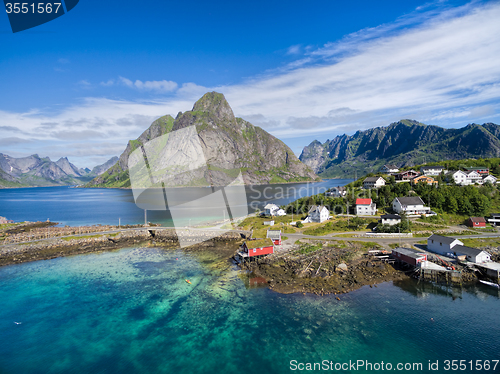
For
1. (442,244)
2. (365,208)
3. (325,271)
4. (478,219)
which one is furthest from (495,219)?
(325,271)

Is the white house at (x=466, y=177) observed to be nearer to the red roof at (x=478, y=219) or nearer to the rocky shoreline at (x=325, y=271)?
the red roof at (x=478, y=219)

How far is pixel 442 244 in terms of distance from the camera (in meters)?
42.8

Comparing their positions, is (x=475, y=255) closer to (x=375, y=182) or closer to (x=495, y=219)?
(x=495, y=219)

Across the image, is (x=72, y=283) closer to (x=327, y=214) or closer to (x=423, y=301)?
(x=423, y=301)

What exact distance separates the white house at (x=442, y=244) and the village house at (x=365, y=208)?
24232mm

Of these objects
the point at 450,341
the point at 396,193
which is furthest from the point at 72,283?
the point at 396,193

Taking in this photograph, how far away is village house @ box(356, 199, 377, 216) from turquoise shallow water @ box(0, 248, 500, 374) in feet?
120

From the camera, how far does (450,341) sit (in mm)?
24125

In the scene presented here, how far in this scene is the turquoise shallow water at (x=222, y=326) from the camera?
22609mm

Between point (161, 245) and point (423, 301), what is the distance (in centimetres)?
5239

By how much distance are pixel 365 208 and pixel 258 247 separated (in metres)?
40.7

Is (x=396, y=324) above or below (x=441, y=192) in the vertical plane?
below

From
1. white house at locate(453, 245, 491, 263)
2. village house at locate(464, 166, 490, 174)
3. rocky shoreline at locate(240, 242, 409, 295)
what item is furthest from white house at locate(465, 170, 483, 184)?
rocky shoreline at locate(240, 242, 409, 295)

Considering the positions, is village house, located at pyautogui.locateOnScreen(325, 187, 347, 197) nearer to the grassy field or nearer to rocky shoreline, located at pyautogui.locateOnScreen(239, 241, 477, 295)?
the grassy field
